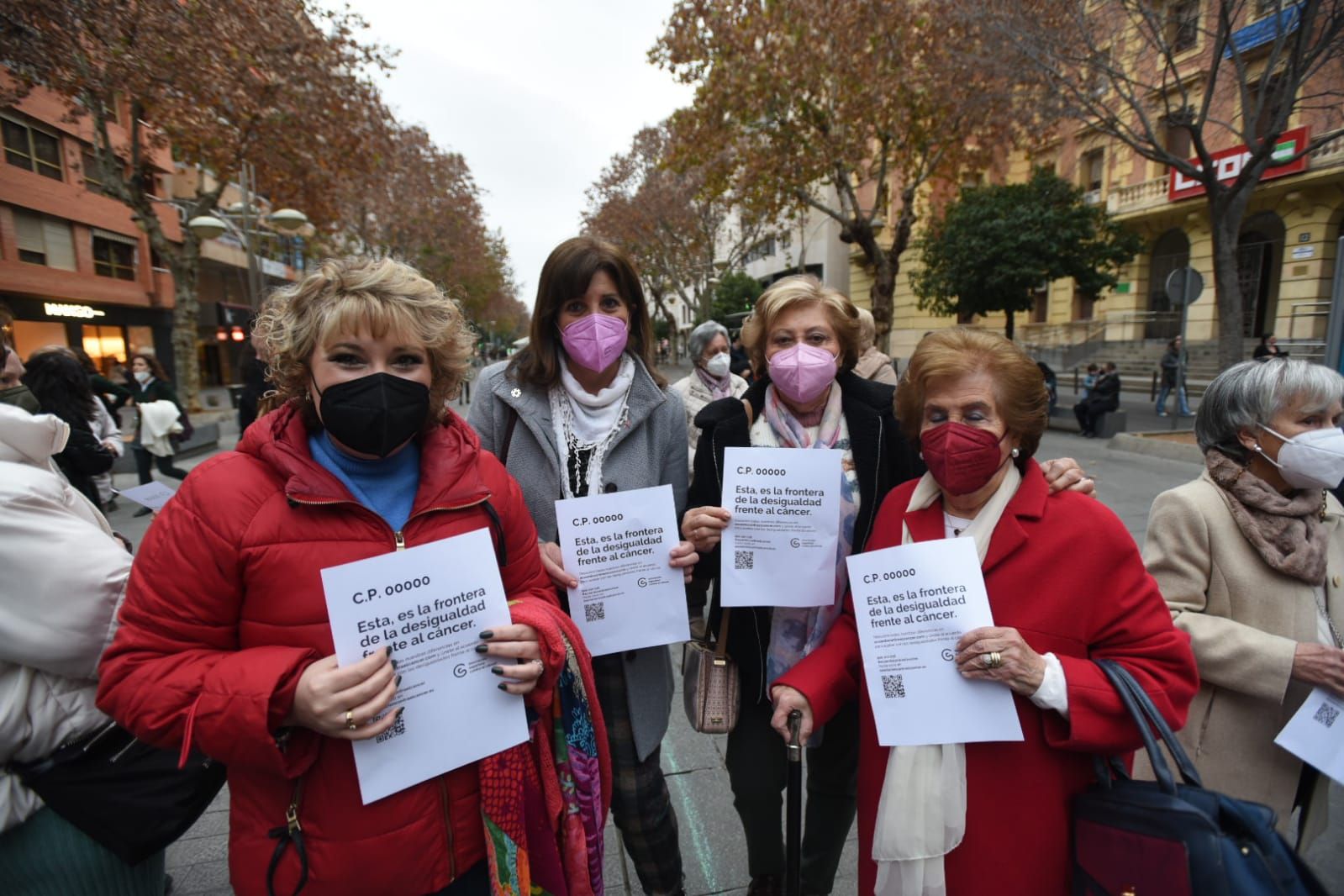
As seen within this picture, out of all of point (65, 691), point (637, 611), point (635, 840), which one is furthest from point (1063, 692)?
point (65, 691)

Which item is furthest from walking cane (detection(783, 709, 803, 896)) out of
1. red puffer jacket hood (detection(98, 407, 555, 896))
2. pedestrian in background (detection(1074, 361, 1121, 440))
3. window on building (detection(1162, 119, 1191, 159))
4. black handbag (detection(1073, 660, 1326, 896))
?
window on building (detection(1162, 119, 1191, 159))

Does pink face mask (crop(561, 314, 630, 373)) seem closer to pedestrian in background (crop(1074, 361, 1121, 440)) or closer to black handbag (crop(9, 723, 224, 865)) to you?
black handbag (crop(9, 723, 224, 865))

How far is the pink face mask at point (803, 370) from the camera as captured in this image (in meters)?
2.01

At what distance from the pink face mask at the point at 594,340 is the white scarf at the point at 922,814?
1150 millimetres

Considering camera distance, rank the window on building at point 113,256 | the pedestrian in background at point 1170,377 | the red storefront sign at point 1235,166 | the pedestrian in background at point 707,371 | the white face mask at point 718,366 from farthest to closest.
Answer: the window on building at point 113,256, the red storefront sign at point 1235,166, the pedestrian in background at point 1170,377, the white face mask at point 718,366, the pedestrian in background at point 707,371

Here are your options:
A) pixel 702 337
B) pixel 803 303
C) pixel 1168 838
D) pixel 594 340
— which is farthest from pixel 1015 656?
pixel 702 337

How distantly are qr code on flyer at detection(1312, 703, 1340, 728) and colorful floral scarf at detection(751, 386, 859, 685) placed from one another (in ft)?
4.04

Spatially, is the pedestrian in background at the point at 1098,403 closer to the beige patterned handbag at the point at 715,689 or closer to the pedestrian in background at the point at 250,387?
the beige patterned handbag at the point at 715,689

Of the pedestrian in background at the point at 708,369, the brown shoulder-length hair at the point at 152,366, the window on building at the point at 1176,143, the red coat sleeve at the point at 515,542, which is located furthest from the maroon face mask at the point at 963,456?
the window on building at the point at 1176,143

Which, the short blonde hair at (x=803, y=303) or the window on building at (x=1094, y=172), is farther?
the window on building at (x=1094, y=172)

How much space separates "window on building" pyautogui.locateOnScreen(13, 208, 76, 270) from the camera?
1933 cm

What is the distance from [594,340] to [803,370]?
0.64 m

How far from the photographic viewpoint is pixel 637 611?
1966mm

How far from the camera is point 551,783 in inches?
61.1
